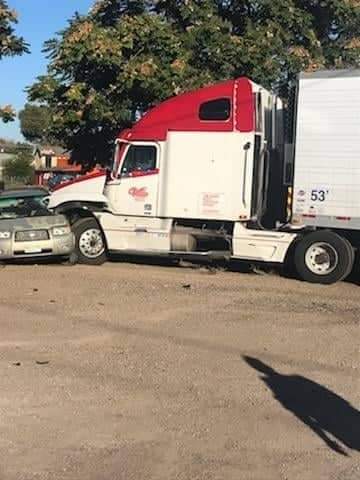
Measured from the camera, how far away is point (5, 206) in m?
15.9

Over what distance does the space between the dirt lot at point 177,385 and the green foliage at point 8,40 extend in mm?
8120

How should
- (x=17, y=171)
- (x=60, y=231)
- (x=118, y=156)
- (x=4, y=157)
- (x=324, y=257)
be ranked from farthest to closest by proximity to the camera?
1. (x=4, y=157)
2. (x=17, y=171)
3. (x=118, y=156)
4. (x=60, y=231)
5. (x=324, y=257)

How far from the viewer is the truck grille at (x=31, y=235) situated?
48.7ft

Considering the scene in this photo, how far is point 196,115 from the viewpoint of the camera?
14820 millimetres

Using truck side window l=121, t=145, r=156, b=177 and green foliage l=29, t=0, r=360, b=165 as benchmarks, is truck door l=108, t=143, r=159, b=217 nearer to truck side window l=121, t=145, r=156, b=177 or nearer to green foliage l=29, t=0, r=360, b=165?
truck side window l=121, t=145, r=156, b=177

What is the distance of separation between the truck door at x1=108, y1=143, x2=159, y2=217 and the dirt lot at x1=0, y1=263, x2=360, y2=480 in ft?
10.8

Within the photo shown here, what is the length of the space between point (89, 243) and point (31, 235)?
1408 millimetres

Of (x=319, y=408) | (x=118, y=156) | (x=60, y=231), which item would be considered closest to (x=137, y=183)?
(x=118, y=156)

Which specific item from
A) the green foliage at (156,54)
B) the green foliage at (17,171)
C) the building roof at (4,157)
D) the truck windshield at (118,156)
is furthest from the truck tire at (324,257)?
the building roof at (4,157)

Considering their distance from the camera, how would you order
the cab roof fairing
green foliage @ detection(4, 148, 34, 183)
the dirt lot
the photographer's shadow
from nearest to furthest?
the dirt lot, the photographer's shadow, the cab roof fairing, green foliage @ detection(4, 148, 34, 183)

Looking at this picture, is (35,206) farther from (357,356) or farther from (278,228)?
(357,356)

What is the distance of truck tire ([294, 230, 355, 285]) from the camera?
542 inches

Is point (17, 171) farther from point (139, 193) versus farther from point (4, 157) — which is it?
point (139, 193)

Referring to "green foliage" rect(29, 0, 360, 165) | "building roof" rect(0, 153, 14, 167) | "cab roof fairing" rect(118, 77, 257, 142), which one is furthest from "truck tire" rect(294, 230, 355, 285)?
"building roof" rect(0, 153, 14, 167)
